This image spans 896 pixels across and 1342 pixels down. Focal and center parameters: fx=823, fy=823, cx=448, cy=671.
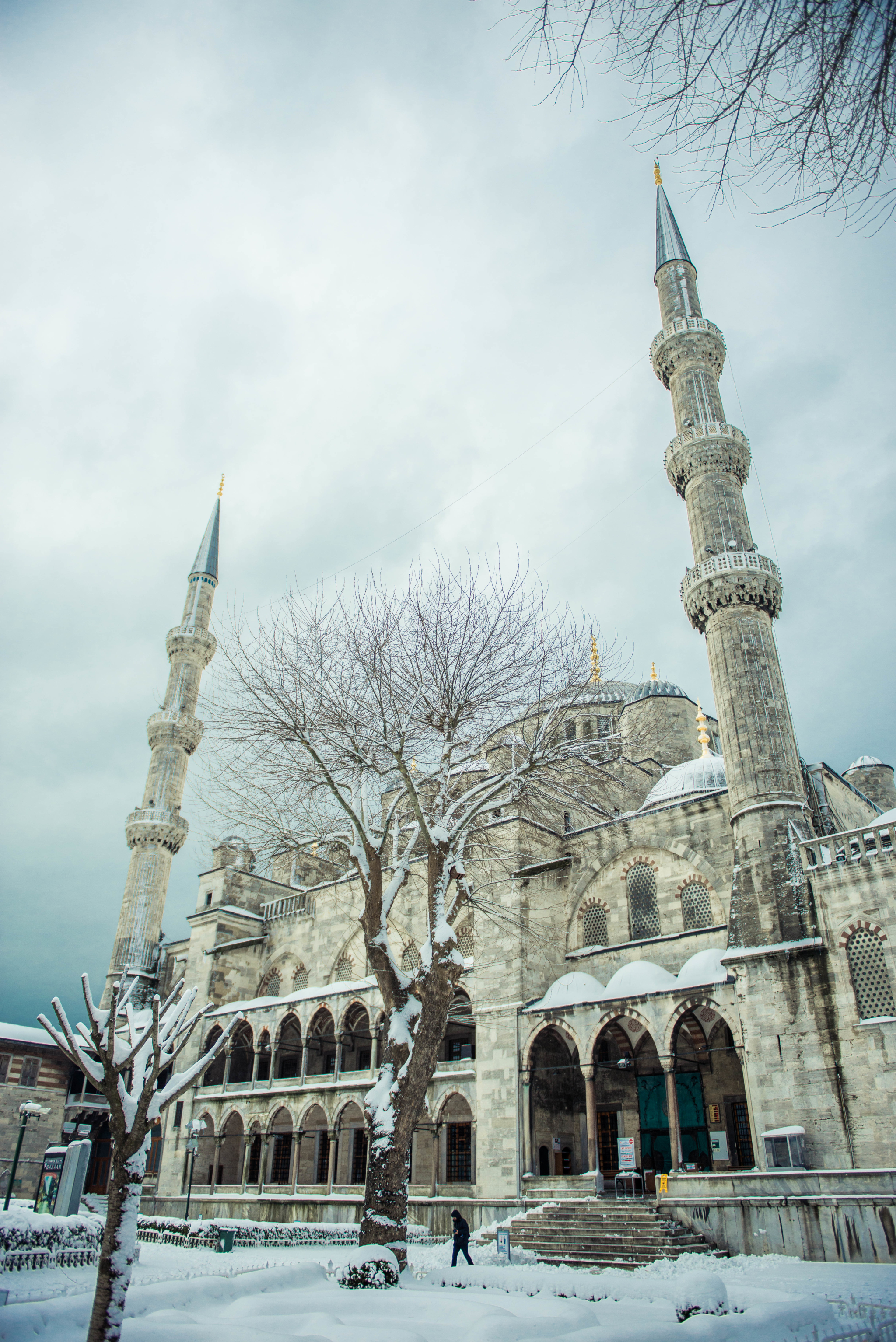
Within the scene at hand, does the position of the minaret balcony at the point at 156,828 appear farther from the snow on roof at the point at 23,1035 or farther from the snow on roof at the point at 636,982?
the snow on roof at the point at 636,982

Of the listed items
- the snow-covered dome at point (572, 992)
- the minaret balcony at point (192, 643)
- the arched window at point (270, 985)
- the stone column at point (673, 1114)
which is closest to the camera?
the stone column at point (673, 1114)

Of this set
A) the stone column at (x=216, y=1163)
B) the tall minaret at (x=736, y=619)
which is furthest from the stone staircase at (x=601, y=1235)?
the stone column at (x=216, y=1163)

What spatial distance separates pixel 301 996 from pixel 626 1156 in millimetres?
12130

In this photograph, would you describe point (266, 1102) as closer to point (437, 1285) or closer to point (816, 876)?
point (437, 1285)

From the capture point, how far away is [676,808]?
19844mm

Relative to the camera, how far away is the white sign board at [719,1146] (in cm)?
1678

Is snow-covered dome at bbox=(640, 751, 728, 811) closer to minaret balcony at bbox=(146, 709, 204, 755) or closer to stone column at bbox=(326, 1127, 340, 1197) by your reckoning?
stone column at bbox=(326, 1127, 340, 1197)

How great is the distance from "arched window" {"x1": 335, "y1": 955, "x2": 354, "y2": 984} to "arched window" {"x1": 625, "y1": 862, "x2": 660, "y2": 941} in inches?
398

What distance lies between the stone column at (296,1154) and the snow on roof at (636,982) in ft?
29.6

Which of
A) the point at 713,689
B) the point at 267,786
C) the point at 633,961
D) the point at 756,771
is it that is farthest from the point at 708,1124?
the point at 267,786

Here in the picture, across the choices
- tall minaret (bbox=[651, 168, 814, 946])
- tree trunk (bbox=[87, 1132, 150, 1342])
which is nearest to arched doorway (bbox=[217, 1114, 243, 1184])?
tall minaret (bbox=[651, 168, 814, 946])

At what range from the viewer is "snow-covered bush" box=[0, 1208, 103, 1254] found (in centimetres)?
1140

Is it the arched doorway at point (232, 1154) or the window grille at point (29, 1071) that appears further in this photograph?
the window grille at point (29, 1071)

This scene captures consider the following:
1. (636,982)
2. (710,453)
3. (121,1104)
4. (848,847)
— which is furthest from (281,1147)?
(710,453)
